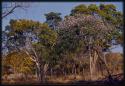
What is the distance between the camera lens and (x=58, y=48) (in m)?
17.0

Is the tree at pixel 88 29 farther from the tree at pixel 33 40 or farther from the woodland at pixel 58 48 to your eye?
the tree at pixel 33 40

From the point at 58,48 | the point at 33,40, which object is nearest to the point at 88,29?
the point at 58,48

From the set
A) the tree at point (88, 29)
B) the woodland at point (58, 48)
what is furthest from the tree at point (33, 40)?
the tree at point (88, 29)

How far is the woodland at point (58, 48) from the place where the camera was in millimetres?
15719

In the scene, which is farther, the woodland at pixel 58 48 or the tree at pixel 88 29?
the woodland at pixel 58 48

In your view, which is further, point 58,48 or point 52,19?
point 52,19

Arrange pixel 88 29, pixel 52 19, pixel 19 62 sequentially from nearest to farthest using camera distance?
1. pixel 88 29
2. pixel 19 62
3. pixel 52 19

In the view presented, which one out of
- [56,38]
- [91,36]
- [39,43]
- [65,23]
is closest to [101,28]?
[91,36]

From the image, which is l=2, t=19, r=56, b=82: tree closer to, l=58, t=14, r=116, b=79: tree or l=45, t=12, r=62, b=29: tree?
l=45, t=12, r=62, b=29: tree

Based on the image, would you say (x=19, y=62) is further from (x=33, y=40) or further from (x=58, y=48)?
(x=58, y=48)

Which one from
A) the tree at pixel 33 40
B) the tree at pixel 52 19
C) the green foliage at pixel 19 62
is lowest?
the green foliage at pixel 19 62

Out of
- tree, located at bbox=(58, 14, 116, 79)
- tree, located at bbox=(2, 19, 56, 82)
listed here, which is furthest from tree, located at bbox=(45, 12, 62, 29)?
tree, located at bbox=(58, 14, 116, 79)

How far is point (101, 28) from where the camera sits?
47.9 ft

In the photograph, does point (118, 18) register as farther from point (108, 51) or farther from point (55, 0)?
point (55, 0)
